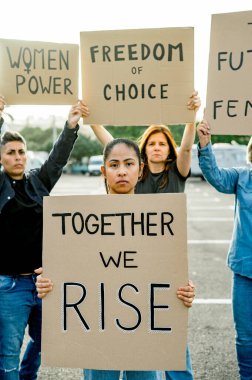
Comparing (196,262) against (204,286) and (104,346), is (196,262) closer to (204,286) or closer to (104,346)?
(204,286)

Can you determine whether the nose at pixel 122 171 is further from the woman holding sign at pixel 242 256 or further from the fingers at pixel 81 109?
the woman holding sign at pixel 242 256

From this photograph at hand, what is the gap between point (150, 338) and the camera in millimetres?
2240

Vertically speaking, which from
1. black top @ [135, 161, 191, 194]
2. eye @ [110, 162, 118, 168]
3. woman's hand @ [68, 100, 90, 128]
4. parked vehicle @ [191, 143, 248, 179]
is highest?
woman's hand @ [68, 100, 90, 128]

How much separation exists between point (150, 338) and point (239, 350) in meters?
1.05

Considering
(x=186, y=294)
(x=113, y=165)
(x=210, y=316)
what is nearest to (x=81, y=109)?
(x=113, y=165)

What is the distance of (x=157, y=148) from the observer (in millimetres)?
3113

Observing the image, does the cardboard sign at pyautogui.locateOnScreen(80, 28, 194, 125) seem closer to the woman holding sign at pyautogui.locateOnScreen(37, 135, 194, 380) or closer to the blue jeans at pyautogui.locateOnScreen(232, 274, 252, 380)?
the woman holding sign at pyautogui.locateOnScreen(37, 135, 194, 380)

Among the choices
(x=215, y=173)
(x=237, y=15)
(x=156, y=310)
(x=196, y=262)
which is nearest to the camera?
(x=156, y=310)

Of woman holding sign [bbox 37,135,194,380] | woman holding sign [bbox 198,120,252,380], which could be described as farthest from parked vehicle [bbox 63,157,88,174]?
woman holding sign [bbox 37,135,194,380]

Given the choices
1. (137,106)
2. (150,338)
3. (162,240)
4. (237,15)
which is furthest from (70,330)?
(237,15)

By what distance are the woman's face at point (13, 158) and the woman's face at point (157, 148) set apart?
78 centimetres

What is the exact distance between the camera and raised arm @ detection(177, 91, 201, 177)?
2.63m

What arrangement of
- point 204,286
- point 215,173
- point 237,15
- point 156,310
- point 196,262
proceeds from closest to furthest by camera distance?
point 156,310
point 237,15
point 215,173
point 204,286
point 196,262

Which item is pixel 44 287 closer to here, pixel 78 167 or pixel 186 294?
pixel 186 294
